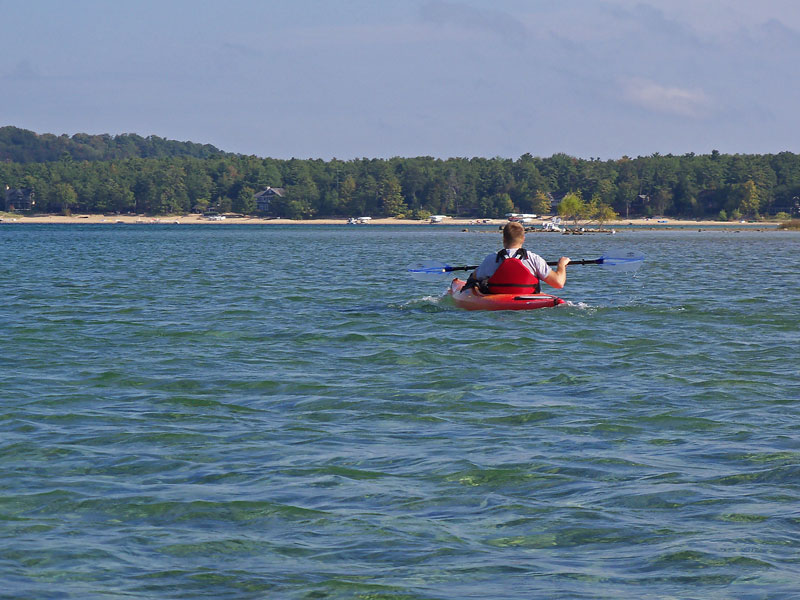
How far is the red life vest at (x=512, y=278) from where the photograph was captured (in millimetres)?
19859

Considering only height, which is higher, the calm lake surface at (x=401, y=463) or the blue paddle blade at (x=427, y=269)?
the blue paddle blade at (x=427, y=269)

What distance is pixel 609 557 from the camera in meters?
6.61

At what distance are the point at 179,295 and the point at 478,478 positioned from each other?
21379 millimetres

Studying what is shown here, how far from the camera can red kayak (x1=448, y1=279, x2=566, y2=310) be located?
20284 millimetres

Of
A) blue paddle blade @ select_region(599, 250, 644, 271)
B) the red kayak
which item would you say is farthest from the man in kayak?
blue paddle blade @ select_region(599, 250, 644, 271)

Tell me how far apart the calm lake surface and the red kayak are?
3.80 feet

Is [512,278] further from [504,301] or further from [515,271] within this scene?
[504,301]

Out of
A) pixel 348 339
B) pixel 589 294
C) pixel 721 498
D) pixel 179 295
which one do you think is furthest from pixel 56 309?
pixel 721 498

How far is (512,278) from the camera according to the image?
66.0ft

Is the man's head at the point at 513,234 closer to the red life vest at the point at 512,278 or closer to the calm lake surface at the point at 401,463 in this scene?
the red life vest at the point at 512,278

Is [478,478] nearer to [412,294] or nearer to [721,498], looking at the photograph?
[721,498]

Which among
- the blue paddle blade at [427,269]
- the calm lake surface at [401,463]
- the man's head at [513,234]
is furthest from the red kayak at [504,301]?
the blue paddle blade at [427,269]

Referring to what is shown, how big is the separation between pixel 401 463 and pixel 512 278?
11591 mm

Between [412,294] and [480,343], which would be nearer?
[480,343]
